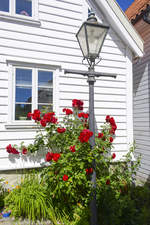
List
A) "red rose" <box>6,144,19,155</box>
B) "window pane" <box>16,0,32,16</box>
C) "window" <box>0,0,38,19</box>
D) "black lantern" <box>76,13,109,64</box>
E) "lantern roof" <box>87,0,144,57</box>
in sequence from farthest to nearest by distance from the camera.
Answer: "lantern roof" <box>87,0,144,57</box> < "window pane" <box>16,0,32,16</box> < "window" <box>0,0,38,19</box> < "red rose" <box>6,144,19,155</box> < "black lantern" <box>76,13,109,64</box>

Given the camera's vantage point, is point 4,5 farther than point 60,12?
No

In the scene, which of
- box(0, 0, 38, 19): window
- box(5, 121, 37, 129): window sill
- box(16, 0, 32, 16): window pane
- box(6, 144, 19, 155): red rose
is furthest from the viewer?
box(16, 0, 32, 16): window pane

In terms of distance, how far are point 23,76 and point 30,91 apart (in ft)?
1.26

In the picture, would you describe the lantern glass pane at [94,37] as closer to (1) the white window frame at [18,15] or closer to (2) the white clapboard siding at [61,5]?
(1) the white window frame at [18,15]

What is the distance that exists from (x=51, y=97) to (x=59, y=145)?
49.5 inches

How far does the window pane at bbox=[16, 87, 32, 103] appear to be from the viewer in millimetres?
3768

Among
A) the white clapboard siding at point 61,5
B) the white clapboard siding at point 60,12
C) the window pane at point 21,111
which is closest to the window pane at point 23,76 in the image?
the window pane at point 21,111

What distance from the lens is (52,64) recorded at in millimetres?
3938

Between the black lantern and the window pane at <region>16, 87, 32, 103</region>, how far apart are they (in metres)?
1.97

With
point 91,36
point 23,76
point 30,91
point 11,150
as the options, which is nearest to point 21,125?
point 11,150

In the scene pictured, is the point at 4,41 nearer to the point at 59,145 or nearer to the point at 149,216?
the point at 59,145

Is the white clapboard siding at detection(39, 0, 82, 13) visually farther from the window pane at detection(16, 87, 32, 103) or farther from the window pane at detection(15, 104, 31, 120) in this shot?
the window pane at detection(15, 104, 31, 120)

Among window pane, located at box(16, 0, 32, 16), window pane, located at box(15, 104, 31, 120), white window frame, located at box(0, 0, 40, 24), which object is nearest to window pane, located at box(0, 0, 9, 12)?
white window frame, located at box(0, 0, 40, 24)

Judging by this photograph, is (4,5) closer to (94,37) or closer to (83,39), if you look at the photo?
(83,39)
